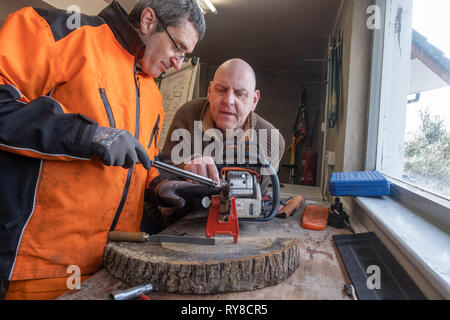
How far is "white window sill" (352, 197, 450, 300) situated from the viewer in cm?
62

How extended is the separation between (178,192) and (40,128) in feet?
1.98

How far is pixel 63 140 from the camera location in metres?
0.80

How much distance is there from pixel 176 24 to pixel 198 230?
903mm

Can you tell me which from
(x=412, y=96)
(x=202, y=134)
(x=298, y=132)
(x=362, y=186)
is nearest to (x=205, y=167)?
(x=202, y=134)

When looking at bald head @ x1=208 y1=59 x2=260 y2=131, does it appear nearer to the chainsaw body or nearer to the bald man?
the bald man

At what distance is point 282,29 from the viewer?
3711 mm

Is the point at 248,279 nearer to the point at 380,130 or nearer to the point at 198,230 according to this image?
the point at 198,230

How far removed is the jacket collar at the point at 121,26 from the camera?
109 centimetres

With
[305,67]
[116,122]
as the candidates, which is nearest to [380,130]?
[116,122]

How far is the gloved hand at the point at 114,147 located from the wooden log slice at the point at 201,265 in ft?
0.95

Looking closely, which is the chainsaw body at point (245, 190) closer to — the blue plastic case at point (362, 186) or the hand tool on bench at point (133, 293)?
the blue plastic case at point (362, 186)

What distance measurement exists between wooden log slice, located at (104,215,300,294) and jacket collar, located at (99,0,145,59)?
789 millimetres

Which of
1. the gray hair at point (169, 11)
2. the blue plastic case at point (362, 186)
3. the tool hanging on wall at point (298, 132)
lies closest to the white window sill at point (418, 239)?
the blue plastic case at point (362, 186)

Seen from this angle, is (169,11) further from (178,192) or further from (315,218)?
(315,218)
